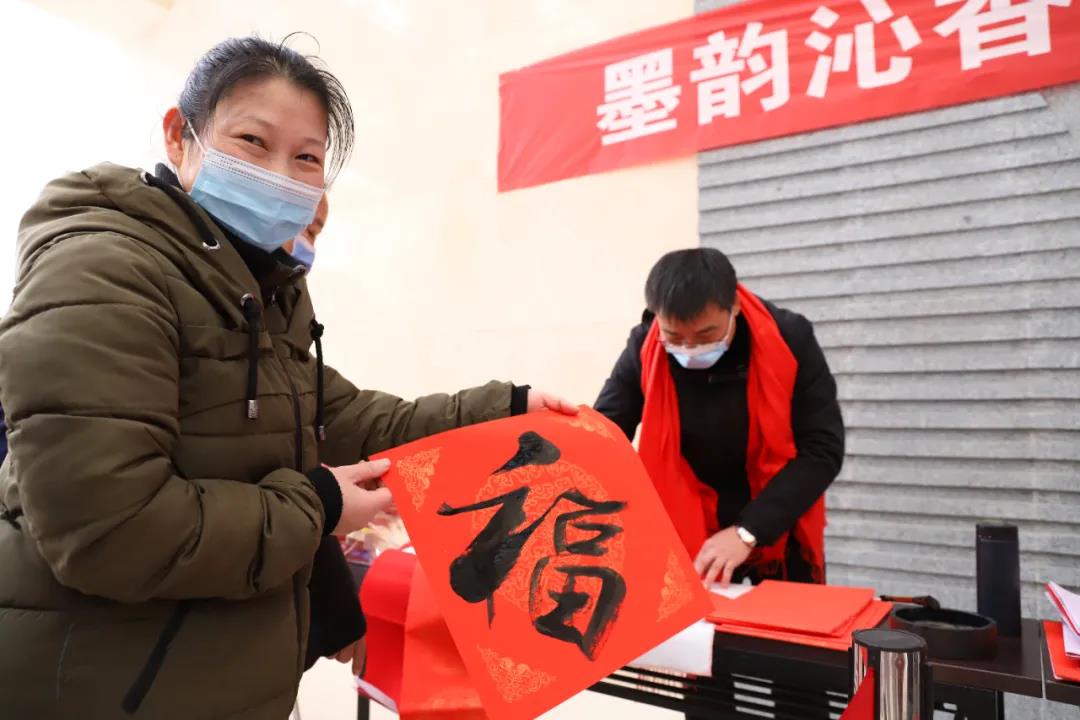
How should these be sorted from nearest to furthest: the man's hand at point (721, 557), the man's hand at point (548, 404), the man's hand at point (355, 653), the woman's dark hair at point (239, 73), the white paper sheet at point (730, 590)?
the woman's dark hair at point (239, 73)
the man's hand at point (355, 653)
the man's hand at point (548, 404)
the white paper sheet at point (730, 590)
the man's hand at point (721, 557)

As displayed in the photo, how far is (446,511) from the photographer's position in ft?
2.87

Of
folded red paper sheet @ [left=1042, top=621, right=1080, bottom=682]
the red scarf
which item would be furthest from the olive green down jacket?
the red scarf

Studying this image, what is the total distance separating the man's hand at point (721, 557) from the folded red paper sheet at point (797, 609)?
87 millimetres

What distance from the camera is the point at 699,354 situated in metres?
1.61

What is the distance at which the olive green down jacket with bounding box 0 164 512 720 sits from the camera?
1.84 feet

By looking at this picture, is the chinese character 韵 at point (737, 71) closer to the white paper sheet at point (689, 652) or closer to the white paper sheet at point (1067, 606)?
the white paper sheet at point (1067, 606)

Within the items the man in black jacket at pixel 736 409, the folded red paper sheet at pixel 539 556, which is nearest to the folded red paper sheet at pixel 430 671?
the folded red paper sheet at pixel 539 556

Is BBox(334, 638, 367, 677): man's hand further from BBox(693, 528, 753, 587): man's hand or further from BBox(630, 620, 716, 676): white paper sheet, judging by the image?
BBox(693, 528, 753, 587): man's hand

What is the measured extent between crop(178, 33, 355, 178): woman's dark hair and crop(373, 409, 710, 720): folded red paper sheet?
1.38 ft

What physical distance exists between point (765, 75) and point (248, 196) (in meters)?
2.11

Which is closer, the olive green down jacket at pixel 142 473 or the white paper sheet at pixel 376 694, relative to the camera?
the olive green down jacket at pixel 142 473

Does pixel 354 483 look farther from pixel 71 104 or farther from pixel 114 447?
pixel 71 104

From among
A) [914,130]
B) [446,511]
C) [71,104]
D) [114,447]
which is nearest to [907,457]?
[914,130]

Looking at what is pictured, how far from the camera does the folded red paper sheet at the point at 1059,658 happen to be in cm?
94
